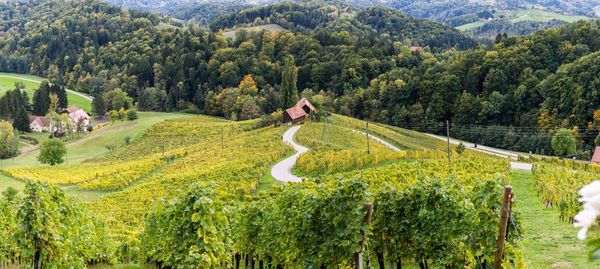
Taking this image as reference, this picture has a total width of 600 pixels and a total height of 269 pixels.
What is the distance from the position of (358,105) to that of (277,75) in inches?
1126

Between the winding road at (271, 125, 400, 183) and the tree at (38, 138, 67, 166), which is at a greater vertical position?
the winding road at (271, 125, 400, 183)

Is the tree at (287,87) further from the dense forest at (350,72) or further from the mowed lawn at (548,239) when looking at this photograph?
the mowed lawn at (548,239)

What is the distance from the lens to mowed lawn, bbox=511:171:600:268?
49.0 feet

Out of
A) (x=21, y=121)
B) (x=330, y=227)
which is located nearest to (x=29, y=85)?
(x=21, y=121)

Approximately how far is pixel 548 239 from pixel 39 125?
338ft

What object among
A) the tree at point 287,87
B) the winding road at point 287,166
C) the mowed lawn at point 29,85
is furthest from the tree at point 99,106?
the winding road at point 287,166

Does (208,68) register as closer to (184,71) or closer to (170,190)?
(184,71)

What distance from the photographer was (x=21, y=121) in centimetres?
10006

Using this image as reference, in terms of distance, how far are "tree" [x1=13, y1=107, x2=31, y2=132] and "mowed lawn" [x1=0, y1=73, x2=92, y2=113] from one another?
21300 millimetres

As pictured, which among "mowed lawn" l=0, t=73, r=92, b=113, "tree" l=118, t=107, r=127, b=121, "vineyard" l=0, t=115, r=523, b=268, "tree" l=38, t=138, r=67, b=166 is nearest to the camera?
"vineyard" l=0, t=115, r=523, b=268

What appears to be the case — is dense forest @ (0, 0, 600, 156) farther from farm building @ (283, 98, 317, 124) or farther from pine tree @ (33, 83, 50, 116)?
pine tree @ (33, 83, 50, 116)

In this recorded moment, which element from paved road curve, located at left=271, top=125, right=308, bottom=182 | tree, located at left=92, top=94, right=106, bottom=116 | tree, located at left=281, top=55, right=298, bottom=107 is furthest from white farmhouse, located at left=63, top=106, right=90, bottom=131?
paved road curve, located at left=271, top=125, right=308, bottom=182

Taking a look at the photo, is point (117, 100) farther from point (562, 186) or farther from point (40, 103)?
point (562, 186)

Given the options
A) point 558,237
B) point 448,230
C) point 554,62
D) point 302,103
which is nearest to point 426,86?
point 554,62
